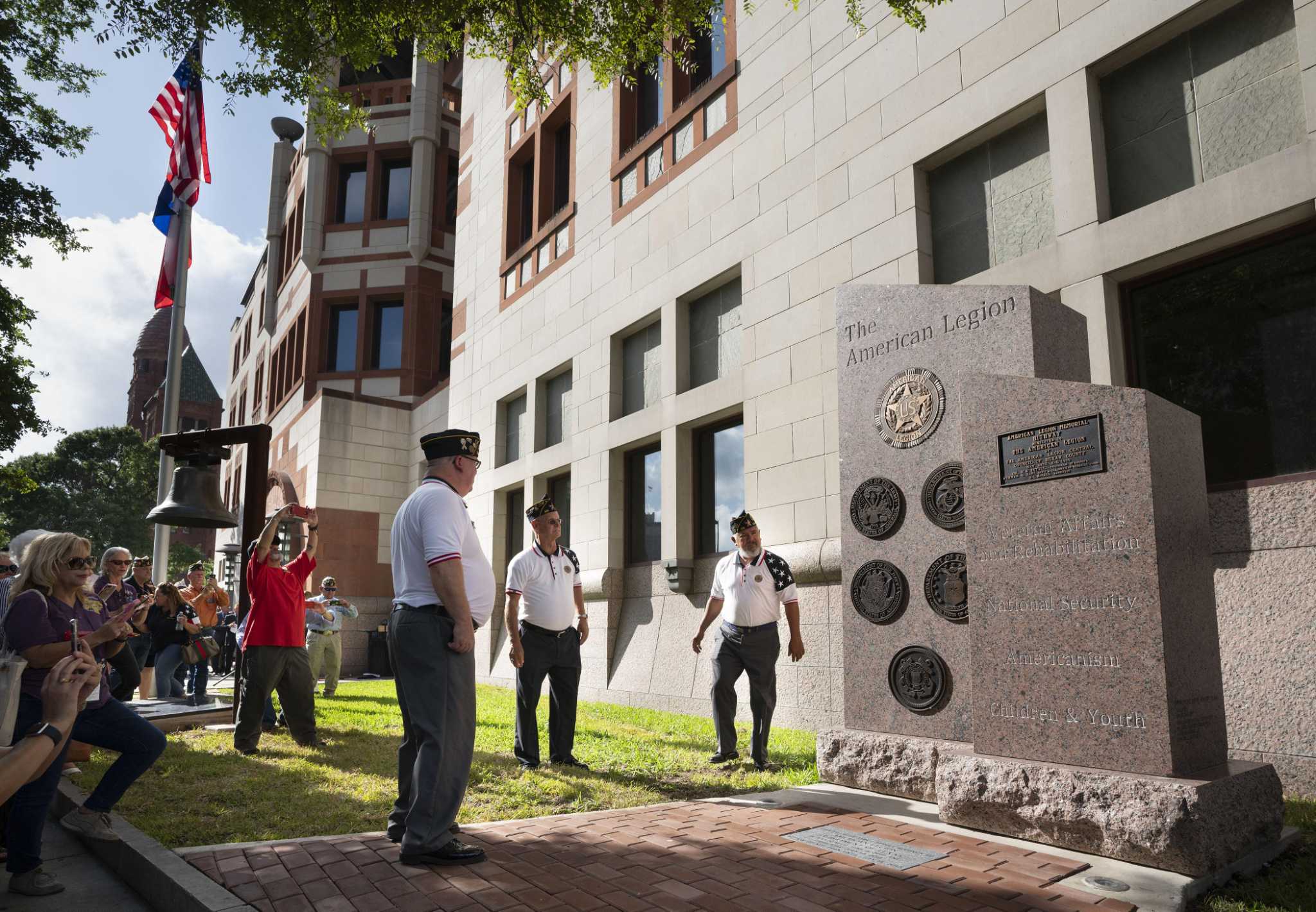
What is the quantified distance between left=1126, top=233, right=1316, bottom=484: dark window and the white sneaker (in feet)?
26.5

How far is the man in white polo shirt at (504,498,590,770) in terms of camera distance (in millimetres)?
7430

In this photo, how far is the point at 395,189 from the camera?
2812 cm

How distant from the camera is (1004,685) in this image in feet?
17.0

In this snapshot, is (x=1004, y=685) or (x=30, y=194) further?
(x=30, y=194)

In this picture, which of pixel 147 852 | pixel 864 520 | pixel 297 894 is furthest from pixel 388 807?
pixel 864 520

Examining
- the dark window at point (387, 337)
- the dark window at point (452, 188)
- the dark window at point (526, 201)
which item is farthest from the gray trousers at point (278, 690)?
the dark window at point (452, 188)

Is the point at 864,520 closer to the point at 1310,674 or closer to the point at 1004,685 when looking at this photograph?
the point at 1004,685

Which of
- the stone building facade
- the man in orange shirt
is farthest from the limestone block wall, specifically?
the man in orange shirt

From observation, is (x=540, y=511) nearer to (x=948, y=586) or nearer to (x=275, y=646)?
(x=275, y=646)

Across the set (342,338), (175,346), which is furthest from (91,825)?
(342,338)

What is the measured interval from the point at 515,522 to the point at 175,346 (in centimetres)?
715

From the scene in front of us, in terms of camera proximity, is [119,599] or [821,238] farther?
[821,238]

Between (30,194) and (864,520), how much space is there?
18.2 m

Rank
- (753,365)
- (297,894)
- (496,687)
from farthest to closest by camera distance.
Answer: (496,687), (753,365), (297,894)
